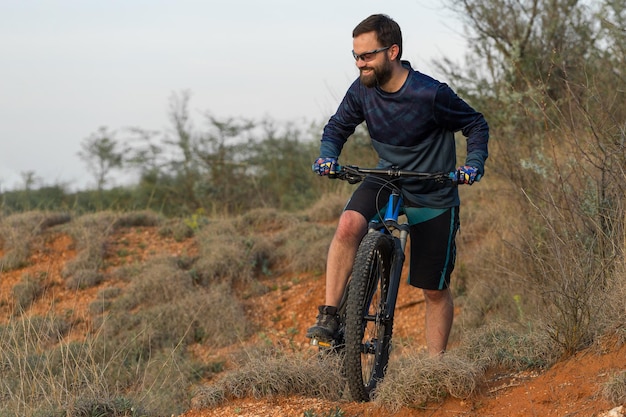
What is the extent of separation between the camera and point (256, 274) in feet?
34.5

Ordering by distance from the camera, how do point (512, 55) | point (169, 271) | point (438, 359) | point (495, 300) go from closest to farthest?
point (438, 359), point (495, 300), point (169, 271), point (512, 55)

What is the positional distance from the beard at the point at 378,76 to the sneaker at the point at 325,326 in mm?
1331

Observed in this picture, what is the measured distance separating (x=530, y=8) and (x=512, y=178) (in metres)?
4.21

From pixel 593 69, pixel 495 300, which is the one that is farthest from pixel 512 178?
pixel 593 69

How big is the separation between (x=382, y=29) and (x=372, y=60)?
19 centimetres

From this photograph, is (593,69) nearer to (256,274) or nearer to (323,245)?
(323,245)

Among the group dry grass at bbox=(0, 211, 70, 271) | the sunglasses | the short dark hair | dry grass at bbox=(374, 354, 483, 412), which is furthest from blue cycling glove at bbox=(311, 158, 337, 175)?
dry grass at bbox=(0, 211, 70, 271)

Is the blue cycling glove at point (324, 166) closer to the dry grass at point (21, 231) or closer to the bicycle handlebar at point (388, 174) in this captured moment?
the bicycle handlebar at point (388, 174)

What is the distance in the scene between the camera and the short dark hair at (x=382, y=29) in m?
5.09

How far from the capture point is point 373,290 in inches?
194

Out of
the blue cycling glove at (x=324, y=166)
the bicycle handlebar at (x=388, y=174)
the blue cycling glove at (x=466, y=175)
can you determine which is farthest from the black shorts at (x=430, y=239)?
the blue cycling glove at (x=466, y=175)

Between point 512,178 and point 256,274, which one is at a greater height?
point 512,178

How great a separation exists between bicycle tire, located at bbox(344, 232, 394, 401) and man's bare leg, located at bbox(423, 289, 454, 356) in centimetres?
44

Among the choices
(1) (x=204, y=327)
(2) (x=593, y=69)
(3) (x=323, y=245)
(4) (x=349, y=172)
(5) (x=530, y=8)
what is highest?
(5) (x=530, y=8)
